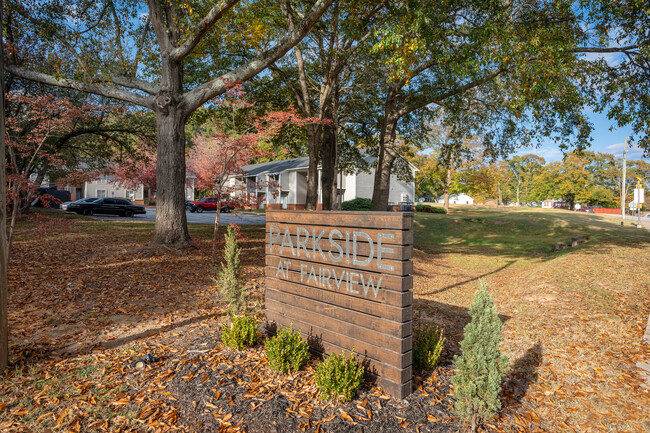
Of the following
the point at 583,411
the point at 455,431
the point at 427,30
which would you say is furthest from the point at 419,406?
the point at 427,30

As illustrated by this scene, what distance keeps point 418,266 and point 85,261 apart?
10418mm

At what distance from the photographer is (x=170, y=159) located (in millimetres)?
9969

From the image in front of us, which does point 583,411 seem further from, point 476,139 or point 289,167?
point 476,139

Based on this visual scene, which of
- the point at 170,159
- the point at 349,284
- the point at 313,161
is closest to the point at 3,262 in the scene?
the point at 349,284

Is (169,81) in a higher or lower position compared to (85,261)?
higher

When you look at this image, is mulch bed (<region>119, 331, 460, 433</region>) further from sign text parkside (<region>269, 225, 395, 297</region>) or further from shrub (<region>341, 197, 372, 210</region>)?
shrub (<region>341, 197, 372, 210</region>)

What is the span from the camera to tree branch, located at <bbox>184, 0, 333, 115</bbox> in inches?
348

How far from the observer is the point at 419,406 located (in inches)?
137

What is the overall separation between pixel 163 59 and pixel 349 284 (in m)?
9.41

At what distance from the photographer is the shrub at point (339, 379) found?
11.3 feet

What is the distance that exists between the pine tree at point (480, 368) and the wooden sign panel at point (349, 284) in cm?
53

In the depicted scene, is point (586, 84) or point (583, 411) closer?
point (583, 411)

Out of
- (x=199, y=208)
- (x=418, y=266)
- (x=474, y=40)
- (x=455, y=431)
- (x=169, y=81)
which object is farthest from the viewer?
(x=199, y=208)

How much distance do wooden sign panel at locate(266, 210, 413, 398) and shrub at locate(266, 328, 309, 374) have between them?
298 mm
